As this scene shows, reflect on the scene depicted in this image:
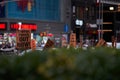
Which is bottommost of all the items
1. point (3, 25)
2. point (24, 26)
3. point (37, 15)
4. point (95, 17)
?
point (24, 26)

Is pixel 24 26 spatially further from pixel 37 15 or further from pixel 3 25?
pixel 37 15

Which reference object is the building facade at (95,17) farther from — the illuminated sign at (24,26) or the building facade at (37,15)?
the illuminated sign at (24,26)

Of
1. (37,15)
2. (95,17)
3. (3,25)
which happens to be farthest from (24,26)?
(95,17)

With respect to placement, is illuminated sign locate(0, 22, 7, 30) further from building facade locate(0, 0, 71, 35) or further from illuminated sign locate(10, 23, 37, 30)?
illuminated sign locate(10, 23, 37, 30)

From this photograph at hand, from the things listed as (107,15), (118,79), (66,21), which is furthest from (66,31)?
(118,79)

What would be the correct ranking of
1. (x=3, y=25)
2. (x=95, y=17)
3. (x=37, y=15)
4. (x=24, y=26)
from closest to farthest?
(x=3, y=25) → (x=24, y=26) → (x=37, y=15) → (x=95, y=17)

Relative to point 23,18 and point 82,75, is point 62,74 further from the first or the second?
point 23,18

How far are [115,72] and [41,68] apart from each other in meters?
0.96

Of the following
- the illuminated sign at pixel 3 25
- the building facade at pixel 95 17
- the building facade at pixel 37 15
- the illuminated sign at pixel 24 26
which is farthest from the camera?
the building facade at pixel 95 17

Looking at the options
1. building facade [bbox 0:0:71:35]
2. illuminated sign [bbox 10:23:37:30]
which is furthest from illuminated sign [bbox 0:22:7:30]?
illuminated sign [bbox 10:23:37:30]

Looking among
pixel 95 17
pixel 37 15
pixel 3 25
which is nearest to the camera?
pixel 3 25

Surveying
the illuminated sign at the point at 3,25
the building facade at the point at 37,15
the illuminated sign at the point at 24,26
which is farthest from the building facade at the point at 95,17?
the illuminated sign at the point at 3,25

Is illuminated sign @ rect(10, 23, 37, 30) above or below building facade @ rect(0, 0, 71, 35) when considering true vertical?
below

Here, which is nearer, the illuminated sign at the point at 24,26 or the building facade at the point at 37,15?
the illuminated sign at the point at 24,26
